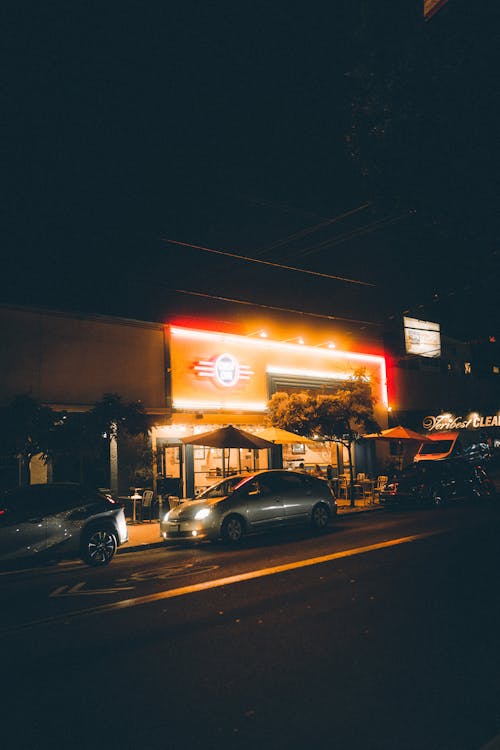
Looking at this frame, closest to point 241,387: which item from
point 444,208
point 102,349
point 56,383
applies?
point 102,349

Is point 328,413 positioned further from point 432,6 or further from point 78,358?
point 432,6

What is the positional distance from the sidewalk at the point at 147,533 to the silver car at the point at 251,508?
26.9 inches

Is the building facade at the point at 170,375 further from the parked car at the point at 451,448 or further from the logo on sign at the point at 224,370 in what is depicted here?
the parked car at the point at 451,448

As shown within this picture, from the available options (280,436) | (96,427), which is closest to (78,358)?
(96,427)

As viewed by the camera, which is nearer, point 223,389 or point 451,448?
point 223,389

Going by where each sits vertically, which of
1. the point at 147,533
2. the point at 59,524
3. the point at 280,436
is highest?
the point at 280,436

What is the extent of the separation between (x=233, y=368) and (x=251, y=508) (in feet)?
31.0

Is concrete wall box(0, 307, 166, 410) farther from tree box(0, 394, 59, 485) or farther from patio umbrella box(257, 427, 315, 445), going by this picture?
patio umbrella box(257, 427, 315, 445)

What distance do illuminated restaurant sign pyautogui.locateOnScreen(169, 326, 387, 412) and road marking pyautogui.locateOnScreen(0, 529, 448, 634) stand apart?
1065 cm

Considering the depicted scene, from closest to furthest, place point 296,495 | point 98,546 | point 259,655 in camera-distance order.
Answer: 1. point 259,655
2. point 98,546
3. point 296,495

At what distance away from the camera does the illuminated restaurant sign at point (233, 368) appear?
2127cm

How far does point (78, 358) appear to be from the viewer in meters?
18.8

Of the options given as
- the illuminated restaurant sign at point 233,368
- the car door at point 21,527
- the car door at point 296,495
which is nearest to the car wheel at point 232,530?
the car door at point 296,495

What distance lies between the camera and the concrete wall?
17.5 meters
